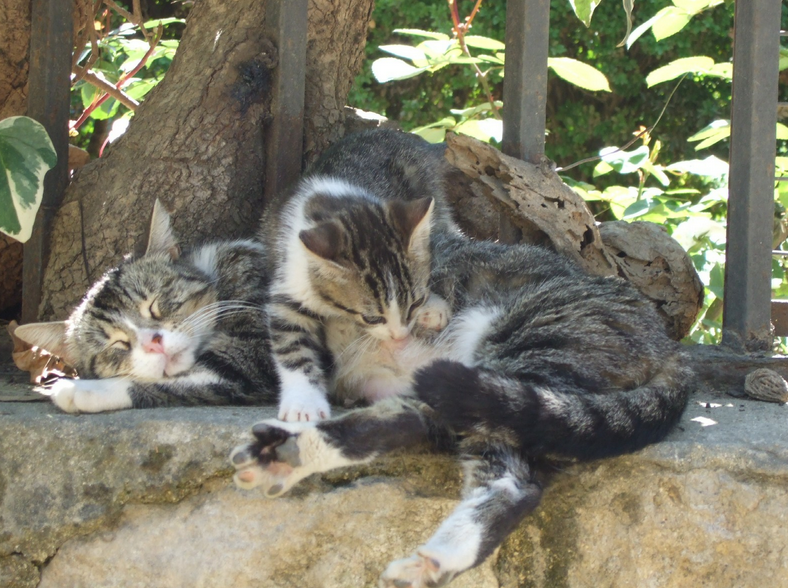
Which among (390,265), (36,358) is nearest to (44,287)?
(36,358)

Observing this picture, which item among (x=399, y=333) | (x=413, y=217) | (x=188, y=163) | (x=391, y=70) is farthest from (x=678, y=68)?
(x=188, y=163)

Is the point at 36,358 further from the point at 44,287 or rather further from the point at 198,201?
the point at 198,201

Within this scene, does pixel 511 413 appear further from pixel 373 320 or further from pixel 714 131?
pixel 714 131

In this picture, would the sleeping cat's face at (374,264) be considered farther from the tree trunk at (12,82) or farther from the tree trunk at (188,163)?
the tree trunk at (12,82)

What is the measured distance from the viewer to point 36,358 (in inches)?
128

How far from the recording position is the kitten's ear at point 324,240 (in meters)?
2.76

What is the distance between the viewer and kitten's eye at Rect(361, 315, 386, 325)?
9.45 ft

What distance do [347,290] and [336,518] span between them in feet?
2.95

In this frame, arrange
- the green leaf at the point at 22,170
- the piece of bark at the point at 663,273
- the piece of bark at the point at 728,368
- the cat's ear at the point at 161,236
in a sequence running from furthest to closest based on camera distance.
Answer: the piece of bark at the point at 663,273 < the piece of bark at the point at 728,368 < the cat's ear at the point at 161,236 < the green leaf at the point at 22,170

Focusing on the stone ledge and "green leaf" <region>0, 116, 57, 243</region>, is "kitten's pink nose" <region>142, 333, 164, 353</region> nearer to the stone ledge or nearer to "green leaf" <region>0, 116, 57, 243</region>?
the stone ledge

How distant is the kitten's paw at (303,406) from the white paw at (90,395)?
54cm

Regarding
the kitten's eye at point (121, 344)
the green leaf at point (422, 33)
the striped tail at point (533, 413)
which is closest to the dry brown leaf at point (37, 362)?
the kitten's eye at point (121, 344)

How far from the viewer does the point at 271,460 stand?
2.11 metres

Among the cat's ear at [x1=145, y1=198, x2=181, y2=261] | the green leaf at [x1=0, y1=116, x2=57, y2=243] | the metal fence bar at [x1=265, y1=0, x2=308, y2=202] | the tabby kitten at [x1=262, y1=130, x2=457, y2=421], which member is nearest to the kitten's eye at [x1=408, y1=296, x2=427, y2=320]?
the tabby kitten at [x1=262, y1=130, x2=457, y2=421]
